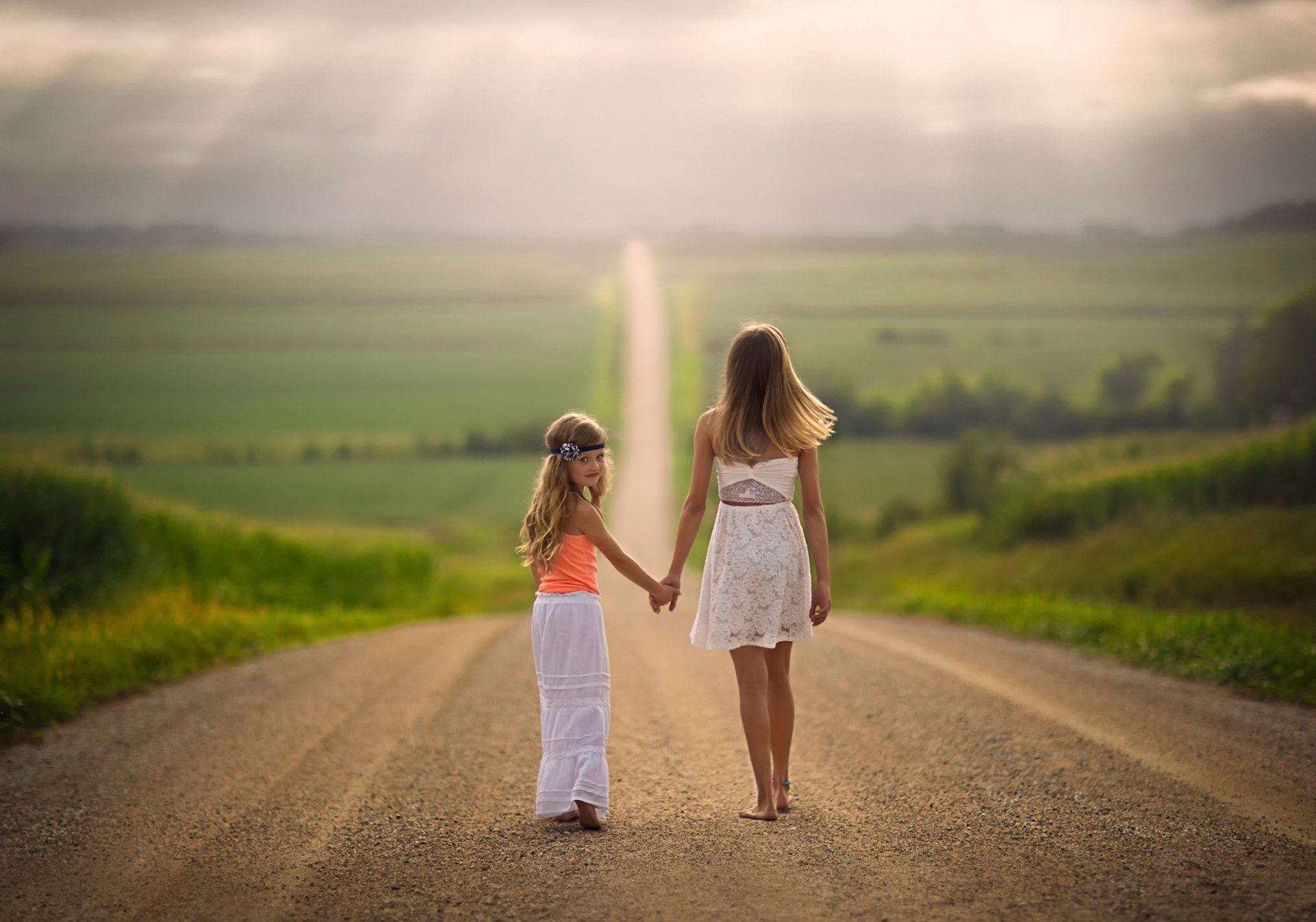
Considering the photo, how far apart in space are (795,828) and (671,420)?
262ft

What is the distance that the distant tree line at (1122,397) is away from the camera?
3650cm

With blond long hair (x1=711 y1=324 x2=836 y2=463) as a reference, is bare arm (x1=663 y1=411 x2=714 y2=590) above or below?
below

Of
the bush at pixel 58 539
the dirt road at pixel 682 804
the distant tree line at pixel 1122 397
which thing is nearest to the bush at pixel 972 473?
the distant tree line at pixel 1122 397

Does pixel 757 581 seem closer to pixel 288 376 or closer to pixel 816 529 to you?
pixel 816 529

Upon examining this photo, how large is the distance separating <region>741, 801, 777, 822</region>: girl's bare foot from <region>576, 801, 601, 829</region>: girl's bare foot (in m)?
0.81

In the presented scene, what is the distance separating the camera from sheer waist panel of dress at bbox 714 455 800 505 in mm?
5520

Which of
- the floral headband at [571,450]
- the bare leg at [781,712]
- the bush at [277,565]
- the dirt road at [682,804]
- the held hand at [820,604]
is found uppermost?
the floral headband at [571,450]

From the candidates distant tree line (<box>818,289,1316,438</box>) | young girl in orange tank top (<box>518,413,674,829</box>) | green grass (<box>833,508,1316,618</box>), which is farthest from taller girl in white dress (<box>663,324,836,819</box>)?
→ distant tree line (<box>818,289,1316,438</box>)

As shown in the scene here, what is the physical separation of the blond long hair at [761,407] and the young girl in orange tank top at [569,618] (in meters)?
0.69

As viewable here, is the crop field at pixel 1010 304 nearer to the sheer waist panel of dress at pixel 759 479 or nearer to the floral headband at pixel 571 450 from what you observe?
the sheer waist panel of dress at pixel 759 479

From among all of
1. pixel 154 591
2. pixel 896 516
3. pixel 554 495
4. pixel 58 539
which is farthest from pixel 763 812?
pixel 896 516

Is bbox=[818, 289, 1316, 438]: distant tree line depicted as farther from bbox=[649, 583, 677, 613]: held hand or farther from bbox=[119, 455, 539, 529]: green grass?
bbox=[649, 583, 677, 613]: held hand

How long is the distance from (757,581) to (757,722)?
29.6 inches

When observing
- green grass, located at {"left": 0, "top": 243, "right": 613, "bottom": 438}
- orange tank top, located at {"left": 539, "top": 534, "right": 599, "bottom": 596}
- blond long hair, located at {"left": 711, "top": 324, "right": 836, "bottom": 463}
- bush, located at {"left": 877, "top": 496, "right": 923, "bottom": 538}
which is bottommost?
bush, located at {"left": 877, "top": 496, "right": 923, "bottom": 538}
